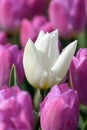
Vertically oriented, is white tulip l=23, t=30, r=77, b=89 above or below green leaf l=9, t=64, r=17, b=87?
above

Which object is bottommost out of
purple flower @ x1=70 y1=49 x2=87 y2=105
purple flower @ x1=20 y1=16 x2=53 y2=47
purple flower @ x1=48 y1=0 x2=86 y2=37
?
purple flower @ x1=48 y1=0 x2=86 y2=37

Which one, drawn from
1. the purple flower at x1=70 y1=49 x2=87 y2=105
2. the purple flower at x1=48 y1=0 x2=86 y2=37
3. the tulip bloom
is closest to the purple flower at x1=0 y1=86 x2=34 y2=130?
the tulip bloom

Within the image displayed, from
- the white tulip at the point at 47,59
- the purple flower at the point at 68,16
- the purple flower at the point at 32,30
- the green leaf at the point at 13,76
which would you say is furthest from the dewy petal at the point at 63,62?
the purple flower at the point at 68,16

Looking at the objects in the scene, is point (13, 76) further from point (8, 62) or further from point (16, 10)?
point (16, 10)

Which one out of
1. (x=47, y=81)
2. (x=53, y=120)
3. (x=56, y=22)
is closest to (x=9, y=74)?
(x=47, y=81)

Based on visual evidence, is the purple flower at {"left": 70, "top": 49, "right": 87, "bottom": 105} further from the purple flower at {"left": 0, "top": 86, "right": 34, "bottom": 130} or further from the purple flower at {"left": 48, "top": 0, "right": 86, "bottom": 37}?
the purple flower at {"left": 48, "top": 0, "right": 86, "bottom": 37}

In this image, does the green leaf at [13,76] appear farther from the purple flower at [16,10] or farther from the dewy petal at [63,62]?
the purple flower at [16,10]
